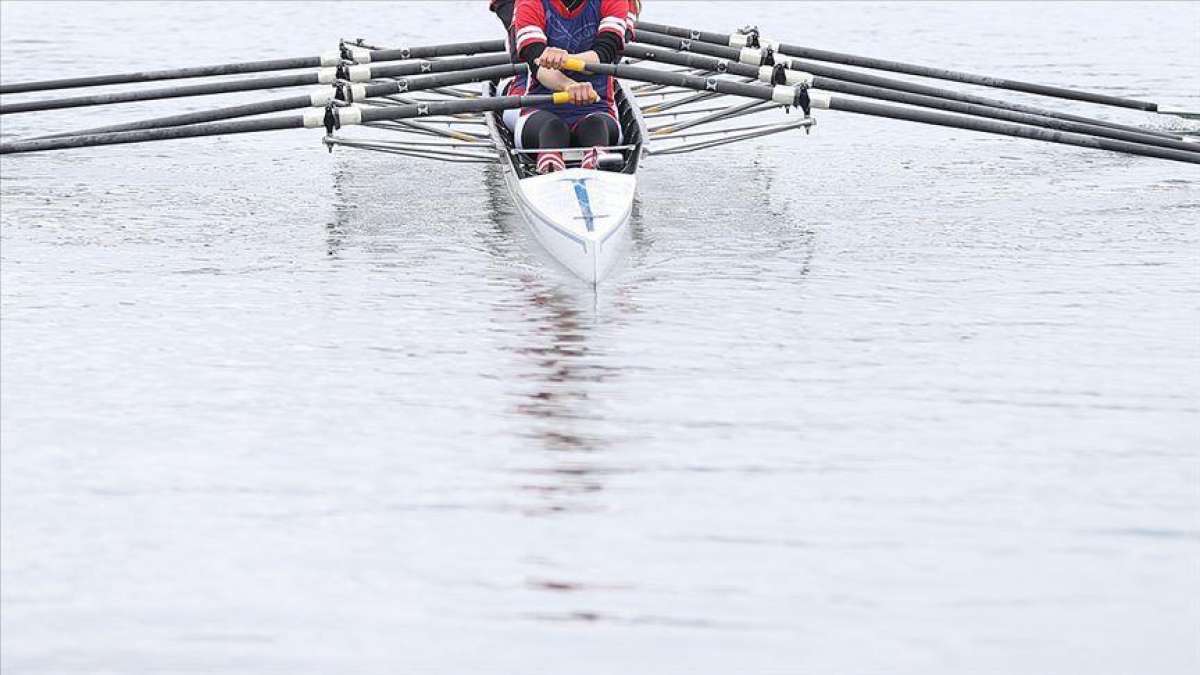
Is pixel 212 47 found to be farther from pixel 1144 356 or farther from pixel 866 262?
pixel 1144 356

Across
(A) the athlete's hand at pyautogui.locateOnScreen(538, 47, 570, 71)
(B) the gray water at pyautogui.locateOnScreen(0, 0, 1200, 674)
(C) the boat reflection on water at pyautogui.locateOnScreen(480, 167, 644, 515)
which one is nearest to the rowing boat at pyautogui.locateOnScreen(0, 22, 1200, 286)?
(A) the athlete's hand at pyautogui.locateOnScreen(538, 47, 570, 71)

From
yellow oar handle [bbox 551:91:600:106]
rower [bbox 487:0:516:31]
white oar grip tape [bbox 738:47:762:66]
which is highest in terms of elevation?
rower [bbox 487:0:516:31]

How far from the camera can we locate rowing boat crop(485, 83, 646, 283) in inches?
363

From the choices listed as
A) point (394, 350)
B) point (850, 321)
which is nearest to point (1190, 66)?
point (850, 321)

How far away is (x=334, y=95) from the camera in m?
11.3

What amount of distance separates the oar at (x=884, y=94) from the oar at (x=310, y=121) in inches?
58.2

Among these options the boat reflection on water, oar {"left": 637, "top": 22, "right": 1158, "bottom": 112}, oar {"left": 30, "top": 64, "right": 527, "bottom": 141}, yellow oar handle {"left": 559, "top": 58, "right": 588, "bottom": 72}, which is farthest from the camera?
oar {"left": 637, "top": 22, "right": 1158, "bottom": 112}

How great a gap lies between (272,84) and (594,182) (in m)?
3.95

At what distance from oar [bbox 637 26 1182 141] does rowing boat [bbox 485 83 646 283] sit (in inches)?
83.7

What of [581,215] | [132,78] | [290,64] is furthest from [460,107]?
[132,78]

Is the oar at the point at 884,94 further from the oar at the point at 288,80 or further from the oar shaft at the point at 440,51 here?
the oar shaft at the point at 440,51

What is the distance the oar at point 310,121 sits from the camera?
1041cm

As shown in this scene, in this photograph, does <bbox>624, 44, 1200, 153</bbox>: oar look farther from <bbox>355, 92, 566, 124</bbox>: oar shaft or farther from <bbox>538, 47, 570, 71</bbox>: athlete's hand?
<bbox>355, 92, 566, 124</bbox>: oar shaft

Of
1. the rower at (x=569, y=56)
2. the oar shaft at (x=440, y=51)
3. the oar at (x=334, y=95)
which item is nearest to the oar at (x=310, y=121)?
the rower at (x=569, y=56)
